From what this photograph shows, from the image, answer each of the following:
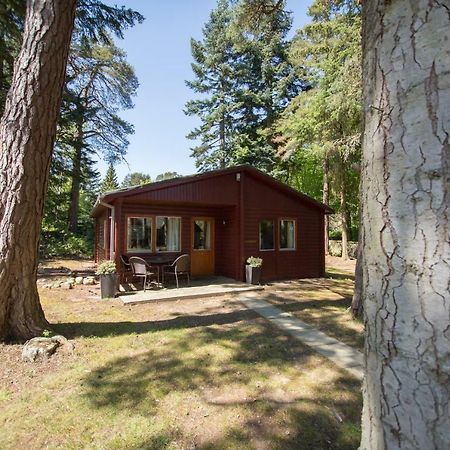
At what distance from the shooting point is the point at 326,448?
2475 millimetres

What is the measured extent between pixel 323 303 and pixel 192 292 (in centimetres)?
322

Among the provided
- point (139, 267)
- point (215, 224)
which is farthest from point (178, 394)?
point (215, 224)

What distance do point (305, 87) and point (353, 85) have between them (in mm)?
10539

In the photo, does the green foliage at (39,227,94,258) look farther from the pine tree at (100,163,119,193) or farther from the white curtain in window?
the pine tree at (100,163,119,193)

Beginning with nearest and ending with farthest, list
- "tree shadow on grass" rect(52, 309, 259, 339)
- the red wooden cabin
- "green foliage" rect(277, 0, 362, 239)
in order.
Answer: "tree shadow on grass" rect(52, 309, 259, 339)
the red wooden cabin
"green foliage" rect(277, 0, 362, 239)

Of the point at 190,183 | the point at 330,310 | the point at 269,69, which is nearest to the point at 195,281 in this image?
the point at 190,183

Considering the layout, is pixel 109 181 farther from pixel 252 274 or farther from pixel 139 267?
pixel 252 274

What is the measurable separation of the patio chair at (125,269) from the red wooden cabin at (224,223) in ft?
0.49

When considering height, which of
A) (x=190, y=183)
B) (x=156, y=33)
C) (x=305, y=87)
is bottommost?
(x=190, y=183)

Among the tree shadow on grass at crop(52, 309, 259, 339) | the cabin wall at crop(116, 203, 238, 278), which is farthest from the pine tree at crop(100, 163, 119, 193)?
the tree shadow on grass at crop(52, 309, 259, 339)

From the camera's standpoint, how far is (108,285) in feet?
25.4

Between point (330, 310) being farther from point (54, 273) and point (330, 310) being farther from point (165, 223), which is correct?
point (54, 273)

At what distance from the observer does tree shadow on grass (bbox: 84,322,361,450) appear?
8.48 feet

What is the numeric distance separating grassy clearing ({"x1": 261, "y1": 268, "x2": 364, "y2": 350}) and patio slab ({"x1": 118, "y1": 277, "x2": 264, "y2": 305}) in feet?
2.72
